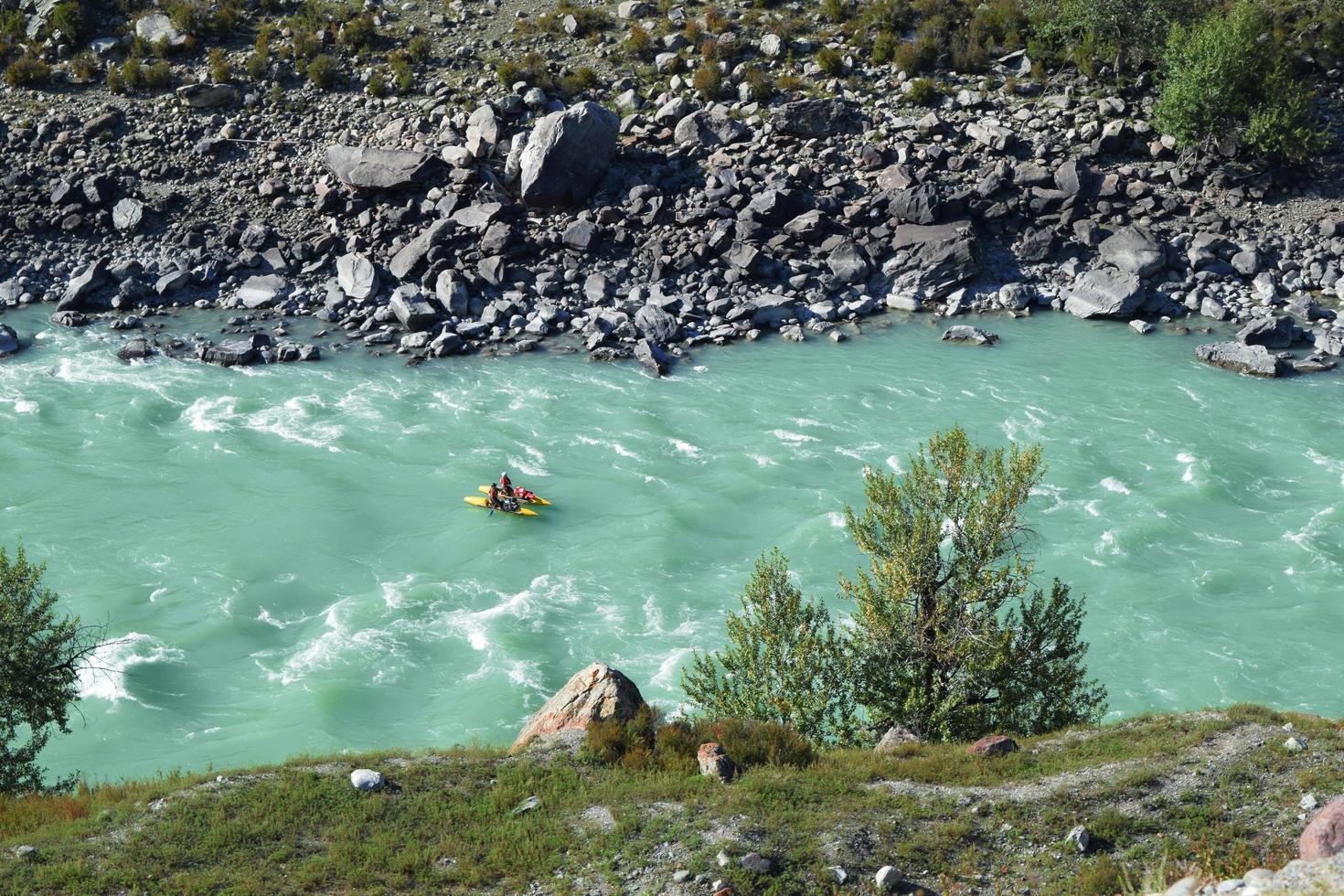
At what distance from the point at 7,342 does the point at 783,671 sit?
3782 cm

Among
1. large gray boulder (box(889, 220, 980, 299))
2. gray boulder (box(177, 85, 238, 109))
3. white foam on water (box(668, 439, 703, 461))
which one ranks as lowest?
white foam on water (box(668, 439, 703, 461))

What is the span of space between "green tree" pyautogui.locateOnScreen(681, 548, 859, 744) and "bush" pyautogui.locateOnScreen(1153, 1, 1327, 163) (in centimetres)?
4228

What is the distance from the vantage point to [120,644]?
28.6m

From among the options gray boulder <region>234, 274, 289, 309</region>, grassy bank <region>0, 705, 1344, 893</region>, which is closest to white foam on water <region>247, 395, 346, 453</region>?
gray boulder <region>234, 274, 289, 309</region>

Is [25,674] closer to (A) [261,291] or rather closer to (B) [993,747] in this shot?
(B) [993,747]

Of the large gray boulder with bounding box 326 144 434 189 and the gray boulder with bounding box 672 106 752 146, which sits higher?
the gray boulder with bounding box 672 106 752 146

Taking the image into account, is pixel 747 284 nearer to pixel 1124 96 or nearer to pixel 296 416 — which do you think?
pixel 296 416

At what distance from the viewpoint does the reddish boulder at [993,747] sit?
19984 millimetres

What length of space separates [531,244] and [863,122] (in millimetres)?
18420

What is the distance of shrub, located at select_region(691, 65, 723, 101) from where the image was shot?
59.6 metres

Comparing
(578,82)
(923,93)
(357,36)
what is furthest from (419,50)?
(923,93)

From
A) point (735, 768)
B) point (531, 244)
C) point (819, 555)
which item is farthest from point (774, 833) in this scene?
point (531, 244)

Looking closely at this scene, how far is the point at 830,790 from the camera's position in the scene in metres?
19.2

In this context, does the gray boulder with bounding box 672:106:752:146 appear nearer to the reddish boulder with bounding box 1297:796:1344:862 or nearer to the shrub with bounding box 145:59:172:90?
the shrub with bounding box 145:59:172:90
